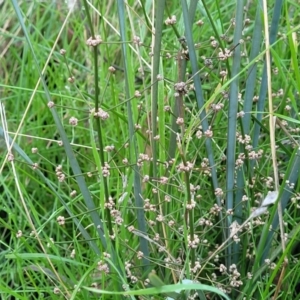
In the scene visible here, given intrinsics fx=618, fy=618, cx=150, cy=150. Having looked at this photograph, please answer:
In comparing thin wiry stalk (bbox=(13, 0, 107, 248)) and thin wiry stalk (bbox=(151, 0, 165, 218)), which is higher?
thin wiry stalk (bbox=(151, 0, 165, 218))

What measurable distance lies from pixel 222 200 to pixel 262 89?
0.69 feet

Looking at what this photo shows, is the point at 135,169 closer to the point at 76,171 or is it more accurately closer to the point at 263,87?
the point at 76,171

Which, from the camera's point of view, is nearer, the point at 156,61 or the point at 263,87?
the point at 156,61

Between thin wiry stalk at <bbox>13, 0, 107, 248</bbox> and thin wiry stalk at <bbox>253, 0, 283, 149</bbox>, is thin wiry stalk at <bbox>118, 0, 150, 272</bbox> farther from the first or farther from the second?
thin wiry stalk at <bbox>253, 0, 283, 149</bbox>

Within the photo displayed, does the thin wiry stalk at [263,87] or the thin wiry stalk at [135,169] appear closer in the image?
the thin wiry stalk at [135,169]

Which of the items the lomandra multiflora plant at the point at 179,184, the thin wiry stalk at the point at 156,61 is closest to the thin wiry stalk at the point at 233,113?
the lomandra multiflora plant at the point at 179,184

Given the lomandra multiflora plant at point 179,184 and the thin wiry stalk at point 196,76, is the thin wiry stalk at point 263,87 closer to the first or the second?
the lomandra multiflora plant at point 179,184

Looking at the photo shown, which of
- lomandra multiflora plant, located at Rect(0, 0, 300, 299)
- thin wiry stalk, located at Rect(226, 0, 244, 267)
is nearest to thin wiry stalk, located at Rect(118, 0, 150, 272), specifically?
lomandra multiflora plant, located at Rect(0, 0, 300, 299)

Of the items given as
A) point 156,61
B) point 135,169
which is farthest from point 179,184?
point 156,61

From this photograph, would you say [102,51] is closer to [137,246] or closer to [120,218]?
[137,246]

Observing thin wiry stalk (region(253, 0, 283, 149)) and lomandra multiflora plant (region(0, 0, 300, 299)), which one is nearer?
lomandra multiflora plant (region(0, 0, 300, 299))

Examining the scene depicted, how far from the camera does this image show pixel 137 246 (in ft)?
3.61

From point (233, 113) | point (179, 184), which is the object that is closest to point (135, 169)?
point (179, 184)

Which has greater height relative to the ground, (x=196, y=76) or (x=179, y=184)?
(x=196, y=76)
